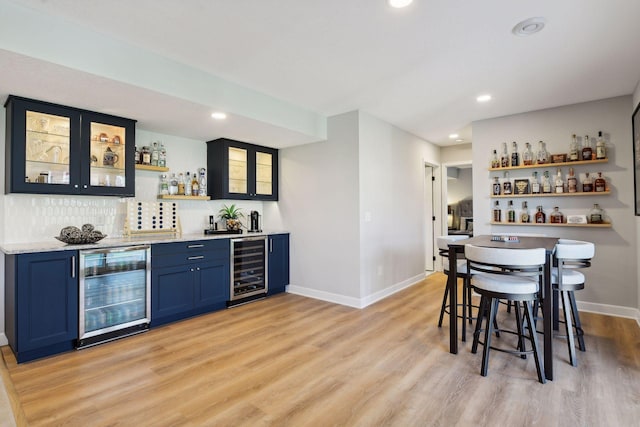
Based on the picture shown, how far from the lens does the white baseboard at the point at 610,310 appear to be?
144 inches

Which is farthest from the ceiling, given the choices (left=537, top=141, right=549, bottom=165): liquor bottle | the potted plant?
the potted plant

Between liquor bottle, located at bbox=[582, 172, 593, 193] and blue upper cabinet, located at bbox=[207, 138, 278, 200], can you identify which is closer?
liquor bottle, located at bbox=[582, 172, 593, 193]

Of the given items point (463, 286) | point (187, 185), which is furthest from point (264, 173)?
point (463, 286)

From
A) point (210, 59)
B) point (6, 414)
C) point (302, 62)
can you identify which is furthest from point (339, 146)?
point (6, 414)

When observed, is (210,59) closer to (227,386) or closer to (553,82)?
(227,386)

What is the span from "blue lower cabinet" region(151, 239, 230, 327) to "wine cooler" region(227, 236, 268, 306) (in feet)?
0.40

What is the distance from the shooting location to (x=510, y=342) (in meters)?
3.02

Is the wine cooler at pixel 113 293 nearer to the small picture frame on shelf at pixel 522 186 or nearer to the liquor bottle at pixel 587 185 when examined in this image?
the small picture frame on shelf at pixel 522 186

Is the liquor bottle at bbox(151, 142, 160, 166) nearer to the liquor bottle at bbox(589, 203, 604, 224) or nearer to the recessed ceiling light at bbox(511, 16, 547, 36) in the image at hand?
the recessed ceiling light at bbox(511, 16, 547, 36)

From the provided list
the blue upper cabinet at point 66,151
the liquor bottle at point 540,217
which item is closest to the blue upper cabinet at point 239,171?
the blue upper cabinet at point 66,151

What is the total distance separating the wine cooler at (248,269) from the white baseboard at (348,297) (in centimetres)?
52

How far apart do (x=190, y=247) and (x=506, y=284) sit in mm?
3128

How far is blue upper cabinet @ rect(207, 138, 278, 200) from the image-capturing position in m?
4.45

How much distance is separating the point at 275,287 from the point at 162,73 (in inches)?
122
